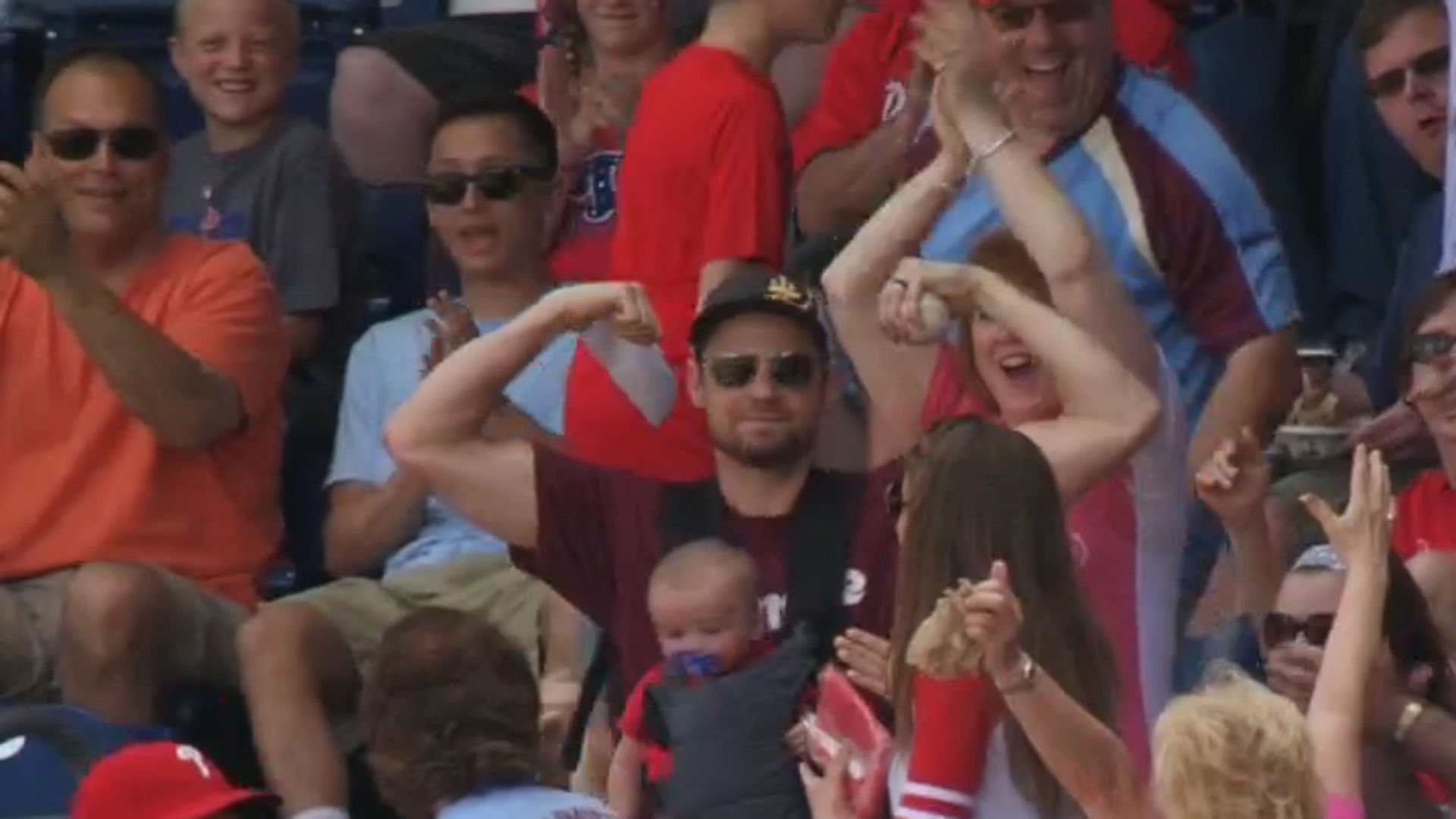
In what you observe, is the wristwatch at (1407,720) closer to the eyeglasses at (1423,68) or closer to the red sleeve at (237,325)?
the eyeglasses at (1423,68)

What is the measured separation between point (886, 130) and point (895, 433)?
1.26 metres

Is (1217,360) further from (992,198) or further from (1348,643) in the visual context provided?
(1348,643)

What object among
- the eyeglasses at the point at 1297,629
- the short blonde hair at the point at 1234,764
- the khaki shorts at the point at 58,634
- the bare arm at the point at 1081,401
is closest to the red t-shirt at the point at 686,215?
the khaki shorts at the point at 58,634

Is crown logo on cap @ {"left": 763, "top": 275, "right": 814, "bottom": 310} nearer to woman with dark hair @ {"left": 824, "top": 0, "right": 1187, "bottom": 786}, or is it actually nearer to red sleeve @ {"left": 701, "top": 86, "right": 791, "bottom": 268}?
woman with dark hair @ {"left": 824, "top": 0, "right": 1187, "bottom": 786}

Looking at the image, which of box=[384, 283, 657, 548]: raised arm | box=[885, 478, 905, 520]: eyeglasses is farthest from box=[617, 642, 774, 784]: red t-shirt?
box=[384, 283, 657, 548]: raised arm

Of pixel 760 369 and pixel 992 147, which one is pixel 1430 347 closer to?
pixel 992 147

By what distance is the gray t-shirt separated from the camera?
8.98 metres

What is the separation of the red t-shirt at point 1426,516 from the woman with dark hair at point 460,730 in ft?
6.30

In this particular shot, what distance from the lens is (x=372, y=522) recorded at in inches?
332

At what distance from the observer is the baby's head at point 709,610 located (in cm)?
696

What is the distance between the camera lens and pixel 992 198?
765 centimetres

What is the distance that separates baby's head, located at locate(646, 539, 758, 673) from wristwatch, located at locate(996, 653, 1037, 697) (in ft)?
3.60

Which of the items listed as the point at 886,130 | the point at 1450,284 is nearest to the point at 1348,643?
the point at 1450,284

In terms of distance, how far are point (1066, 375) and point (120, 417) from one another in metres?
2.25
